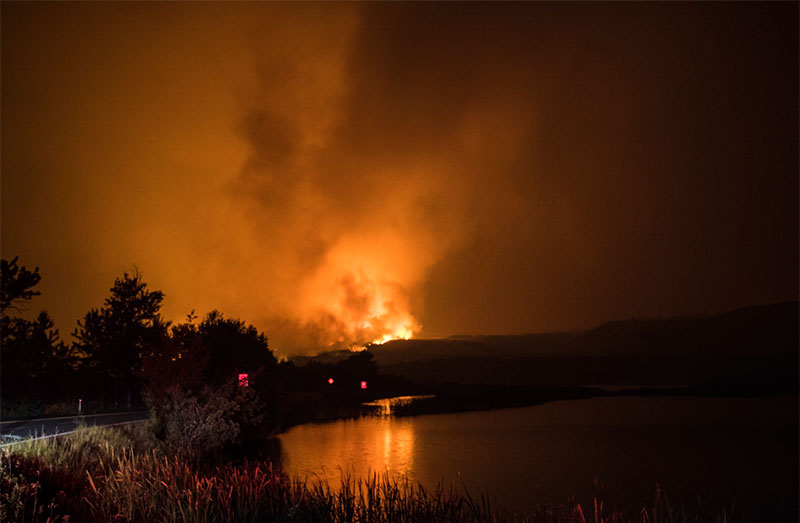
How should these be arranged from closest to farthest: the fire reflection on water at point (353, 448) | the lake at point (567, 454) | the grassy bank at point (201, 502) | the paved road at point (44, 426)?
the grassy bank at point (201, 502) < the paved road at point (44, 426) < the lake at point (567, 454) < the fire reflection on water at point (353, 448)

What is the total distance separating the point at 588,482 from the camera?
108 feet

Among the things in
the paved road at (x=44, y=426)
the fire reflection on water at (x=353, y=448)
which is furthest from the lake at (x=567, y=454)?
the paved road at (x=44, y=426)

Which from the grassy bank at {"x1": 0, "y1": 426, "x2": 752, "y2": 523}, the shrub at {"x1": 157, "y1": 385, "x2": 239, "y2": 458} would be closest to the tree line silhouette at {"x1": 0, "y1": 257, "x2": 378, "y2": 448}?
the shrub at {"x1": 157, "y1": 385, "x2": 239, "y2": 458}

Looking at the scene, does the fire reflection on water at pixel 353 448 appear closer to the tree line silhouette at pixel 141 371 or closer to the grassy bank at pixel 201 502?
the tree line silhouette at pixel 141 371

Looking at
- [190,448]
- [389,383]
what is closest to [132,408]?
[190,448]

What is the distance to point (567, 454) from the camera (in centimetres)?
4188

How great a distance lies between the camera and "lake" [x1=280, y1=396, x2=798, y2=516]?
103ft

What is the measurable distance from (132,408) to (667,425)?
47635 mm

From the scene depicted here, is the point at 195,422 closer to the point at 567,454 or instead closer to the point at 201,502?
the point at 201,502

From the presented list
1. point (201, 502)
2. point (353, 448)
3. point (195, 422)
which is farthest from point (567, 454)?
point (201, 502)

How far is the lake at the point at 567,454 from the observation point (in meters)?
31.5

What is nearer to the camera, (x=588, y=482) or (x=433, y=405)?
(x=588, y=482)

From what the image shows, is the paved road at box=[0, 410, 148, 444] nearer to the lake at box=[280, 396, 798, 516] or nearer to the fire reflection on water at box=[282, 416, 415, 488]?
the fire reflection on water at box=[282, 416, 415, 488]

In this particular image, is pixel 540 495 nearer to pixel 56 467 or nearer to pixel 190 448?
pixel 190 448
